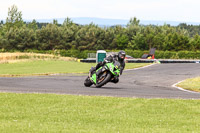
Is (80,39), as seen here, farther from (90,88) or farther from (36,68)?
(90,88)

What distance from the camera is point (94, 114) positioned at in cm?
1188

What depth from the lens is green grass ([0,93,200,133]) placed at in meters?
9.68

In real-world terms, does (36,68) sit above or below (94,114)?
below

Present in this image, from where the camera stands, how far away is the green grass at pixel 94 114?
9.68 metres

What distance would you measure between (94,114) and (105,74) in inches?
335

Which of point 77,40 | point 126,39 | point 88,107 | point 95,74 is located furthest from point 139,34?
point 88,107

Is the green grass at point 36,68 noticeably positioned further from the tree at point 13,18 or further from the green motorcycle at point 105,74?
the tree at point 13,18

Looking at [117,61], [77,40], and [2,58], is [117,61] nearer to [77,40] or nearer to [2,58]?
[2,58]

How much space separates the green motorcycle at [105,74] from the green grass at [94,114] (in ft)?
15.2

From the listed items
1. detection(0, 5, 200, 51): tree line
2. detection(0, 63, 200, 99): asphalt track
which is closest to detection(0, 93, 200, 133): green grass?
detection(0, 63, 200, 99): asphalt track

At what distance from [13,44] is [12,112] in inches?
3654

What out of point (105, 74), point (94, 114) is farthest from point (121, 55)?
point (94, 114)

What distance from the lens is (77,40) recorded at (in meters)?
105

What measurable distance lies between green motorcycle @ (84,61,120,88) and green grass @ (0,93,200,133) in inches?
183
